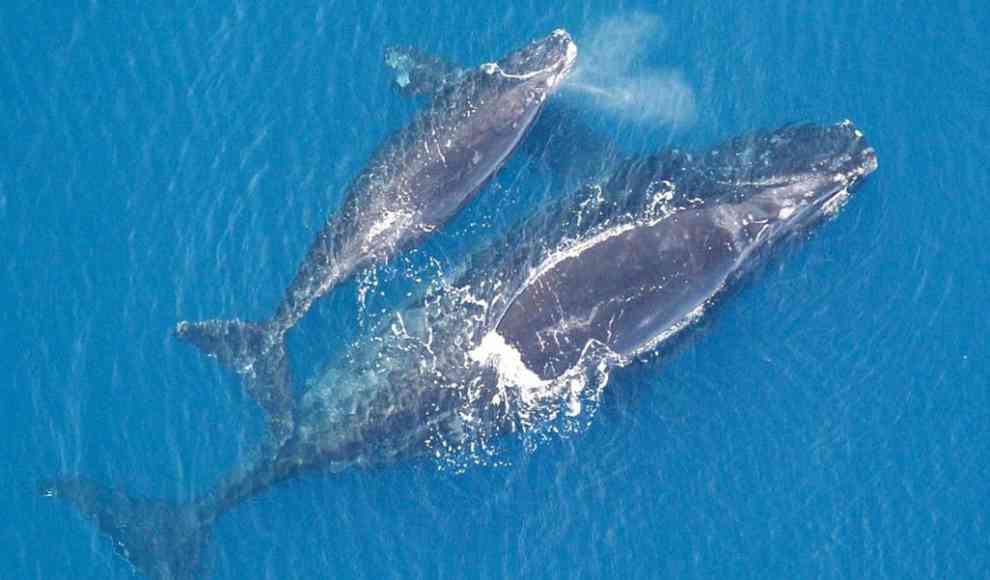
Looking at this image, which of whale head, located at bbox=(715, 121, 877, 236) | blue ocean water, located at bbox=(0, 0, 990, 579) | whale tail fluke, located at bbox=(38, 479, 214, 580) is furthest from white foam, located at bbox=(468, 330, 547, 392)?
whale tail fluke, located at bbox=(38, 479, 214, 580)

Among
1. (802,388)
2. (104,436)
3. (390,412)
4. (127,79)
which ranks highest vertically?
(127,79)

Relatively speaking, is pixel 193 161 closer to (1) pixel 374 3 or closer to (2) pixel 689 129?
(1) pixel 374 3

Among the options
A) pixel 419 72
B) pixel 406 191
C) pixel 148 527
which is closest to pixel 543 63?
pixel 419 72

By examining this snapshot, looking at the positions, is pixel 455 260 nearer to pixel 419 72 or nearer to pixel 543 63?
pixel 419 72

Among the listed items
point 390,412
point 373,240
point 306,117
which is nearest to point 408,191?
point 373,240

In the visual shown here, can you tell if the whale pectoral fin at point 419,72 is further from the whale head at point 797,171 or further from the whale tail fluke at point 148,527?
the whale tail fluke at point 148,527

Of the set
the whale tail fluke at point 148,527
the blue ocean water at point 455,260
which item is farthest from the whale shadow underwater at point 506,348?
the blue ocean water at point 455,260
